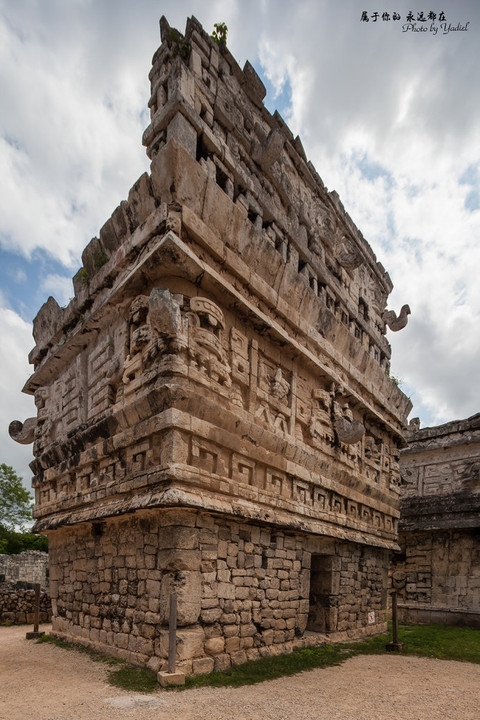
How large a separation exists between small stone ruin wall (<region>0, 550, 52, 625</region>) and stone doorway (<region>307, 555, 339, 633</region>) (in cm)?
624

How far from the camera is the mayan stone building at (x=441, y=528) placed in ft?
41.5

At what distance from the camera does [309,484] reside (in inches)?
310

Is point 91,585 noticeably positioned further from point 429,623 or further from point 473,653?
point 429,623

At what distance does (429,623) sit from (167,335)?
12015 mm

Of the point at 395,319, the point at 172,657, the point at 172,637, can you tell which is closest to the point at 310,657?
the point at 172,657

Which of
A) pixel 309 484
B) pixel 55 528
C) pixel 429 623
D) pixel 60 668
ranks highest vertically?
pixel 309 484

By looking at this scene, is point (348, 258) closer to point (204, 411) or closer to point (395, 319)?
point (395, 319)

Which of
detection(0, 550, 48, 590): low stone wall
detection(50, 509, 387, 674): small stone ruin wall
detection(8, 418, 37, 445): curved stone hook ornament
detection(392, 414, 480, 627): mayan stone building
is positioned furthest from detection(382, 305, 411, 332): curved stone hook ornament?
detection(0, 550, 48, 590): low stone wall

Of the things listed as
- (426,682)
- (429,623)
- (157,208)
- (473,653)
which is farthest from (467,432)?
(157,208)

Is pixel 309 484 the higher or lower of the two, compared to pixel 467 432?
lower

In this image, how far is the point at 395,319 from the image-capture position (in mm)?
13453

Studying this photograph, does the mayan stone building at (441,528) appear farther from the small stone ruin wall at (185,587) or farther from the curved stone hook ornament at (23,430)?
the curved stone hook ornament at (23,430)

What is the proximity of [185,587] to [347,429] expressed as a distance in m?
4.70

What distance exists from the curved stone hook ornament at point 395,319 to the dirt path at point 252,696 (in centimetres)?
881
